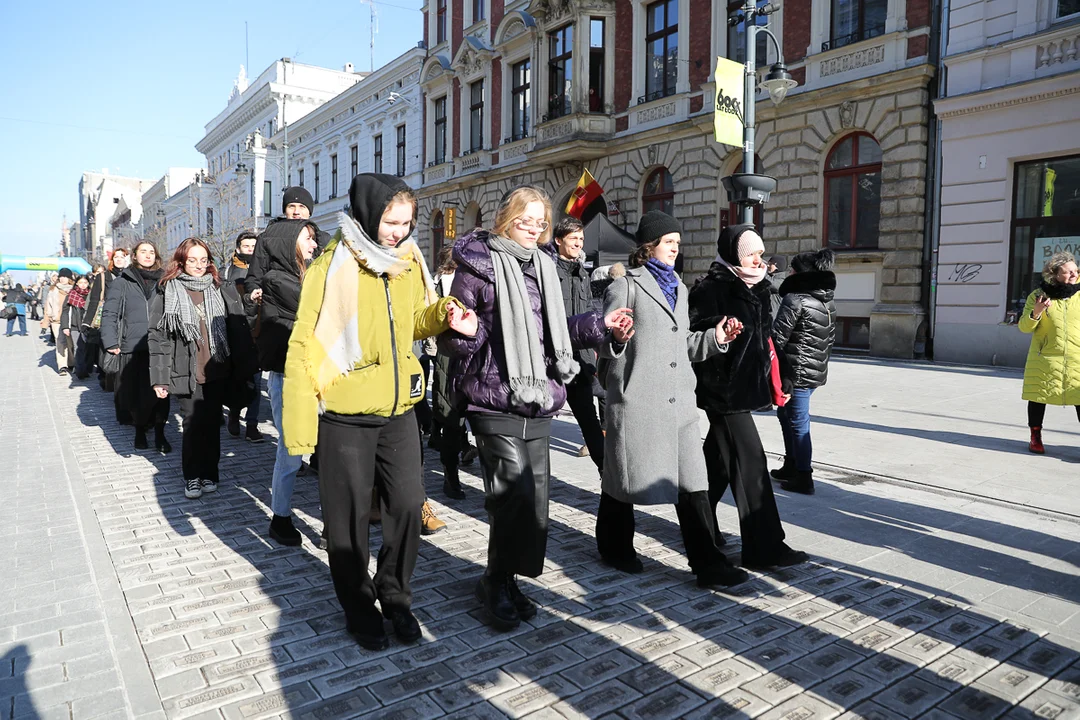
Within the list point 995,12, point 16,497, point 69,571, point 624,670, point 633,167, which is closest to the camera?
point 624,670

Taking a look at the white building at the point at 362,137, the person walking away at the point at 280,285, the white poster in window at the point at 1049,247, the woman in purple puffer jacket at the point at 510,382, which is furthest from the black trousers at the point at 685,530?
the white building at the point at 362,137

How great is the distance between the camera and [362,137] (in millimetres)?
37938

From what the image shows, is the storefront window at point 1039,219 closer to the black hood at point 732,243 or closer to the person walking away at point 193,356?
the black hood at point 732,243

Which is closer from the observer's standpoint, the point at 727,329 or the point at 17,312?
the point at 727,329

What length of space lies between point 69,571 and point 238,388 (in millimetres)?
3367

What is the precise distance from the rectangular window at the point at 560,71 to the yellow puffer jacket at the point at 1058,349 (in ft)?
58.1

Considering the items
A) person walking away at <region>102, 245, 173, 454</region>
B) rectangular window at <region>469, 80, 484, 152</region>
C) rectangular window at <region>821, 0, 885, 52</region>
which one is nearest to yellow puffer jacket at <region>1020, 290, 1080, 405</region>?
person walking away at <region>102, 245, 173, 454</region>

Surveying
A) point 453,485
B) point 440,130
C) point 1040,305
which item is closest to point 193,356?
point 453,485

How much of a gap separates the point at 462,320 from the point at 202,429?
3.32 meters

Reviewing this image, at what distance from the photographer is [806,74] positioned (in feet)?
55.2

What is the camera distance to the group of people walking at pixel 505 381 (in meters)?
3.27

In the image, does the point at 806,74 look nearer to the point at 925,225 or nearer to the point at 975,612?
the point at 925,225

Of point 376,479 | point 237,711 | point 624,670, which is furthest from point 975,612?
point 237,711

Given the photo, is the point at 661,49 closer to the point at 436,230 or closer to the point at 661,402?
the point at 436,230
